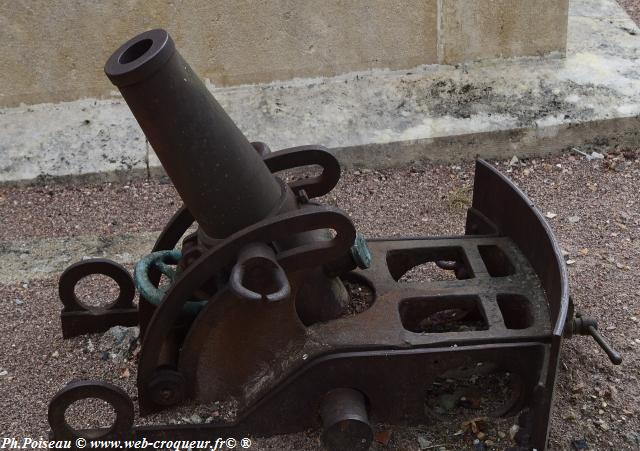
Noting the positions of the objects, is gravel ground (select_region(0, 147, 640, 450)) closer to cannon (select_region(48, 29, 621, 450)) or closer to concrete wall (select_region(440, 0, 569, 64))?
cannon (select_region(48, 29, 621, 450))

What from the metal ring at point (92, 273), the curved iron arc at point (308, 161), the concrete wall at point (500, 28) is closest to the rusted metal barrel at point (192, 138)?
the curved iron arc at point (308, 161)

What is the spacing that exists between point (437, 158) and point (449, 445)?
7.80ft

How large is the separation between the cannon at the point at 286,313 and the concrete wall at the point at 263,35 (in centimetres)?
206

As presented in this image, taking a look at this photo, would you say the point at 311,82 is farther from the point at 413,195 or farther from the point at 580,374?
the point at 580,374

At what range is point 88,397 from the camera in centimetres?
318

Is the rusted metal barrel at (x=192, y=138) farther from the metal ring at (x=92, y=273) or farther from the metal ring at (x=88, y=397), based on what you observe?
the metal ring at (x=92, y=273)

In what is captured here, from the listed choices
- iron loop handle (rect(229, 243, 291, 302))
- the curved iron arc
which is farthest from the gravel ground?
the curved iron arc

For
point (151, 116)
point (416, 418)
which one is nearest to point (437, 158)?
point (416, 418)

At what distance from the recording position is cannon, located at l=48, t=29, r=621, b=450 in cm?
294

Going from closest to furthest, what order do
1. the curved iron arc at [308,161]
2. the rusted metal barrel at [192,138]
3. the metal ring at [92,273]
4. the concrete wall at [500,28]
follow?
the rusted metal barrel at [192,138], the curved iron arc at [308,161], the metal ring at [92,273], the concrete wall at [500,28]

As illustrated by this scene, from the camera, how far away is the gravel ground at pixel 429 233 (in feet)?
11.2

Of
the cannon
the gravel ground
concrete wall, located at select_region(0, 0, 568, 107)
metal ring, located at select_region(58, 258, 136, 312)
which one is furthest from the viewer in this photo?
concrete wall, located at select_region(0, 0, 568, 107)

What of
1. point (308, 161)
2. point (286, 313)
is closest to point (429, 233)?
point (308, 161)

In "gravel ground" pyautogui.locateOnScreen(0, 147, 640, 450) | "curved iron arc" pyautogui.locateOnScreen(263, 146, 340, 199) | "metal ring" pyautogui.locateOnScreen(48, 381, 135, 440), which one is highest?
"curved iron arc" pyautogui.locateOnScreen(263, 146, 340, 199)
